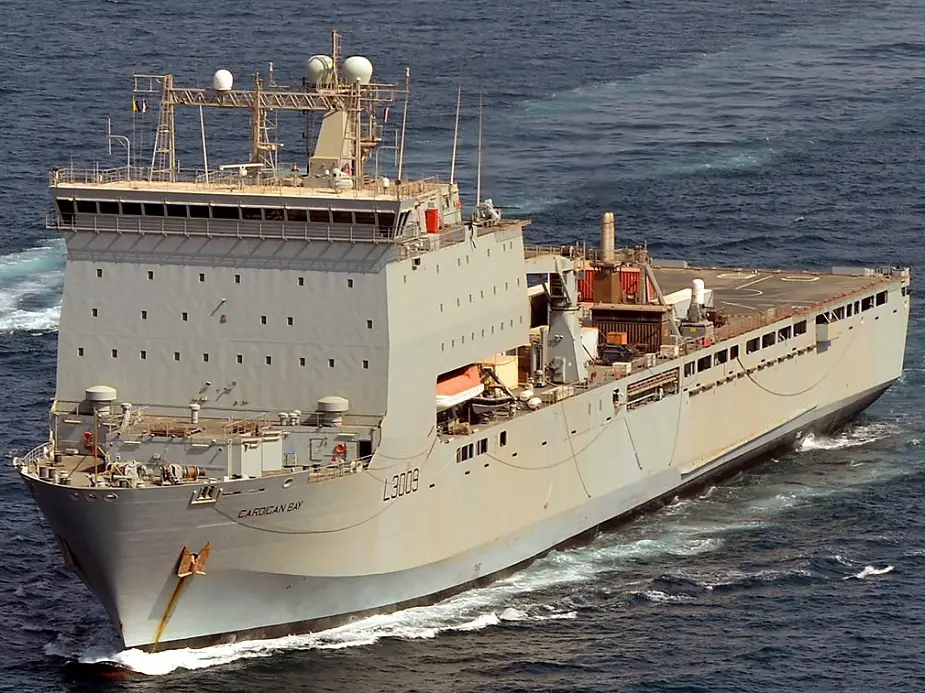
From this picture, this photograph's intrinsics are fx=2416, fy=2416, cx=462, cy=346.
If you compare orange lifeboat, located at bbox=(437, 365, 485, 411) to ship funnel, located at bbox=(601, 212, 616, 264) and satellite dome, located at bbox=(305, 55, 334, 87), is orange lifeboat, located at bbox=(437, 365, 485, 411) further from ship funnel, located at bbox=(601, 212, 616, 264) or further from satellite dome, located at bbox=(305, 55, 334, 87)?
ship funnel, located at bbox=(601, 212, 616, 264)

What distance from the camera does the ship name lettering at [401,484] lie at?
53.9 meters

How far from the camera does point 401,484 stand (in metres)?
54.3

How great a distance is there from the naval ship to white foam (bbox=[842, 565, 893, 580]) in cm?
744

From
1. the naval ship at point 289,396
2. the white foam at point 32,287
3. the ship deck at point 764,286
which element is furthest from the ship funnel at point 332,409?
the white foam at point 32,287

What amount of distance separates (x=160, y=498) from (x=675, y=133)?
5885 cm

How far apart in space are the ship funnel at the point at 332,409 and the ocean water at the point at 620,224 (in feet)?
15.7

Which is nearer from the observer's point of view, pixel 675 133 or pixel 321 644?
pixel 321 644

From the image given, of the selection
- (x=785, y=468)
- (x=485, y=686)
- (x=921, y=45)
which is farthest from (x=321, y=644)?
(x=921, y=45)

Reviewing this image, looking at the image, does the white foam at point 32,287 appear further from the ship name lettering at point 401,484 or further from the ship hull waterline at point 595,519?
the ship name lettering at point 401,484

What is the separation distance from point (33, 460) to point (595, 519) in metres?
15.6

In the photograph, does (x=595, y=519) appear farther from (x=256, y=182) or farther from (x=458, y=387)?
(x=256, y=182)

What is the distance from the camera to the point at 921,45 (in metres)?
124

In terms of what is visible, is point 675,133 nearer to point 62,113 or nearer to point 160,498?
point 62,113

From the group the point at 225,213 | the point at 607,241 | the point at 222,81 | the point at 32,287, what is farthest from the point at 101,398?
the point at 32,287
